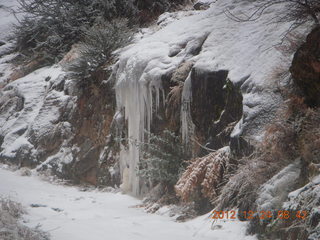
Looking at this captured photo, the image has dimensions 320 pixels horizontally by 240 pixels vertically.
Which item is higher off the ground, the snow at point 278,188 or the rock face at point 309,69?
the rock face at point 309,69

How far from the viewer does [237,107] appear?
4.35 meters

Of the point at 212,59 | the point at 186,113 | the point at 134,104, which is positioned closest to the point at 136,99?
the point at 134,104

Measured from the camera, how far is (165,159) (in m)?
5.19

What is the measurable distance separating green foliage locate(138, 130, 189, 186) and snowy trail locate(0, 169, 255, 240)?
511mm

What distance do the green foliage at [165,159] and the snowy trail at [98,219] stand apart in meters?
0.51

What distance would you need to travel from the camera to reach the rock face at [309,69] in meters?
3.37

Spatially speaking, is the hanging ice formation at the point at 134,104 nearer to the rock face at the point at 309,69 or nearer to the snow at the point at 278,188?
the rock face at the point at 309,69

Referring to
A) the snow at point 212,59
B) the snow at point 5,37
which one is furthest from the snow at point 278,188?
the snow at point 5,37

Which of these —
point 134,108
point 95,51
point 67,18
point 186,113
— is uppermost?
point 67,18

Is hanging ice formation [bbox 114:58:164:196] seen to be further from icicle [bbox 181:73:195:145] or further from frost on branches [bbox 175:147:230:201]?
frost on branches [bbox 175:147:230:201]

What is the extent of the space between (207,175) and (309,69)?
144 cm

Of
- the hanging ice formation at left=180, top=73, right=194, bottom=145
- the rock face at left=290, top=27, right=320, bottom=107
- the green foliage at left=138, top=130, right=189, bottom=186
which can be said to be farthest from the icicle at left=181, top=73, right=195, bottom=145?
the rock face at left=290, top=27, right=320, bottom=107

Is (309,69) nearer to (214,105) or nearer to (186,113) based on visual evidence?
(214,105)

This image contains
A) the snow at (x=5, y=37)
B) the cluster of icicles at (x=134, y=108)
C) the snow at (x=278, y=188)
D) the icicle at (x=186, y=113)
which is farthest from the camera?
the snow at (x=5, y=37)
